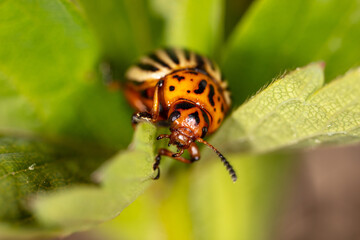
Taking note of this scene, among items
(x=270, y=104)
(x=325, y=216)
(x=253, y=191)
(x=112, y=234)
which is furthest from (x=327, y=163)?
(x=270, y=104)

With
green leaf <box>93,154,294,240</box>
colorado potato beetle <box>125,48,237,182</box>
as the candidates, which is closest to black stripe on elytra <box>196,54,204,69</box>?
colorado potato beetle <box>125,48,237,182</box>

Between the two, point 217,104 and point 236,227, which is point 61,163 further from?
point 236,227

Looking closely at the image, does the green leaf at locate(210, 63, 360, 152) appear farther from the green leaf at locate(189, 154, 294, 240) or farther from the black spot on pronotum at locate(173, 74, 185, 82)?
the green leaf at locate(189, 154, 294, 240)

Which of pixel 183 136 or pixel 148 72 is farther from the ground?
pixel 148 72

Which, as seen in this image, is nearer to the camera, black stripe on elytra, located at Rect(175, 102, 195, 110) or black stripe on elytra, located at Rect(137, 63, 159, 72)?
black stripe on elytra, located at Rect(175, 102, 195, 110)

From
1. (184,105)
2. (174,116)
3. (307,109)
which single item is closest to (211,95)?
(184,105)

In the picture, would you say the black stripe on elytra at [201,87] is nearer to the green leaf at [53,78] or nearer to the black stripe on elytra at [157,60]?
the black stripe on elytra at [157,60]
